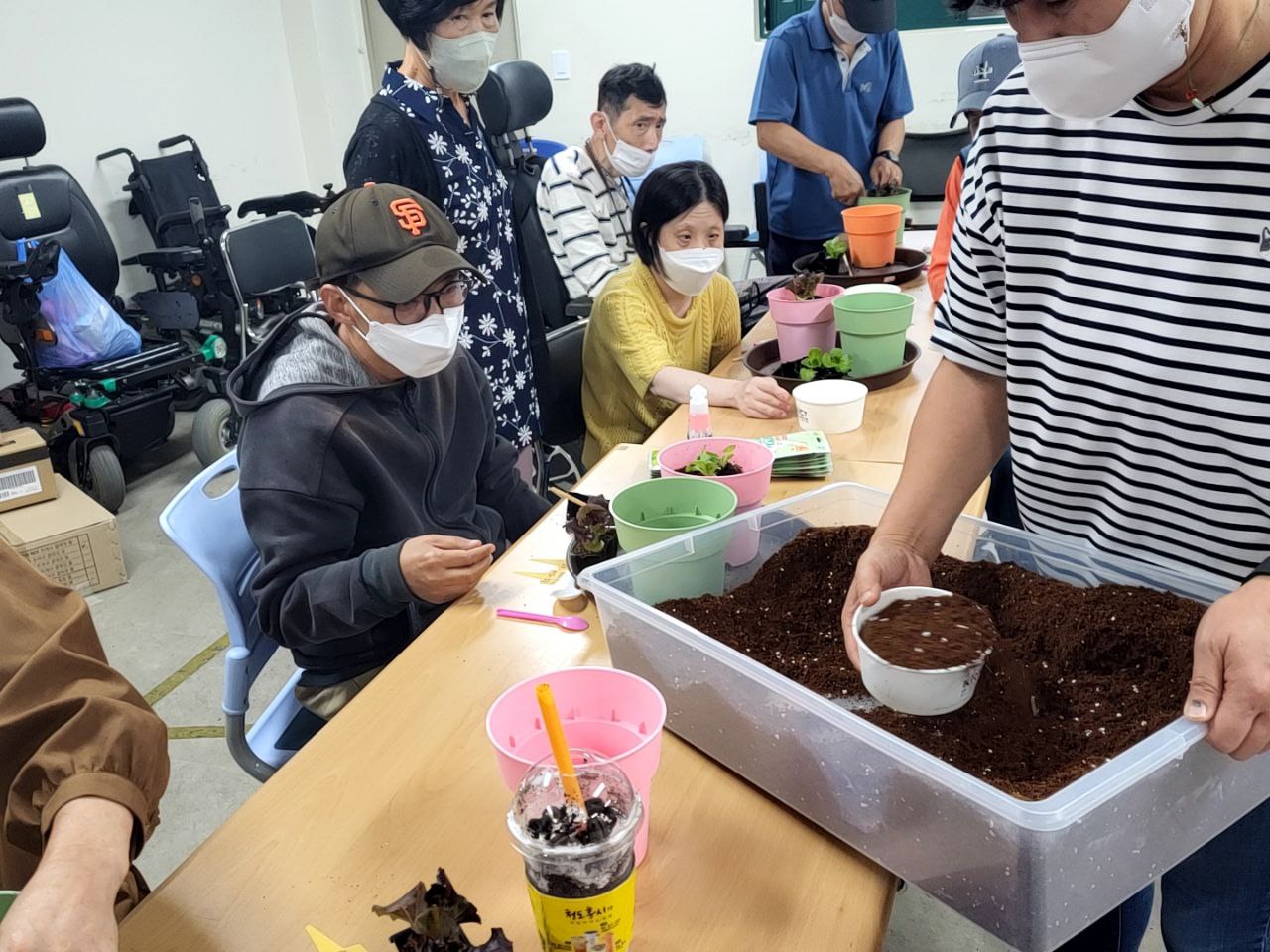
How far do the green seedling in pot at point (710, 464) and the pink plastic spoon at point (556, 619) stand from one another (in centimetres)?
27

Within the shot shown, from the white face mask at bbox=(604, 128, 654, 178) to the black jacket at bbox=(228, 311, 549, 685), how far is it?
156cm

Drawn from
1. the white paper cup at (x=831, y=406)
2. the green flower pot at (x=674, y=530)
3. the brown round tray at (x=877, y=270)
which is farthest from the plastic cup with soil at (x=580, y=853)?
the brown round tray at (x=877, y=270)

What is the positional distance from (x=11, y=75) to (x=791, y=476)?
428 centimetres

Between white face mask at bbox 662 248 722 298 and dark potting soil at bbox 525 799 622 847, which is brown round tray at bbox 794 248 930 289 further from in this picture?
dark potting soil at bbox 525 799 622 847

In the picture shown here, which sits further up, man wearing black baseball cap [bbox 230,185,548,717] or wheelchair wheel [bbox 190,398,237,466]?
man wearing black baseball cap [bbox 230,185,548,717]

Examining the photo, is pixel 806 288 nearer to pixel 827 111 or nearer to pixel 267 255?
pixel 827 111

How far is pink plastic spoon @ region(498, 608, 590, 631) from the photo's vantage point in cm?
123

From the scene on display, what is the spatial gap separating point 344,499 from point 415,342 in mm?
256

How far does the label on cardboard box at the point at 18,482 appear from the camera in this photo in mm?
3047

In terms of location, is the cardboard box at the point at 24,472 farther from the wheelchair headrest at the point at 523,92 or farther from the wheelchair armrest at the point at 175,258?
the wheelchair headrest at the point at 523,92

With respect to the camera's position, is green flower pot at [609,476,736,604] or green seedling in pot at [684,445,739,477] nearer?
green flower pot at [609,476,736,604]

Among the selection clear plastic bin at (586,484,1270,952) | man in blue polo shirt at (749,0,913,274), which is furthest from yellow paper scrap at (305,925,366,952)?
man in blue polo shirt at (749,0,913,274)

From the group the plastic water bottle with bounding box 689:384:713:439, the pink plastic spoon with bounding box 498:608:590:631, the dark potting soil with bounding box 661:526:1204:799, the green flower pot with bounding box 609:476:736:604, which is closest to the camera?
the dark potting soil with bounding box 661:526:1204:799

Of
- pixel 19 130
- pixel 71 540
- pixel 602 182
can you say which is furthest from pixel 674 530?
pixel 19 130
